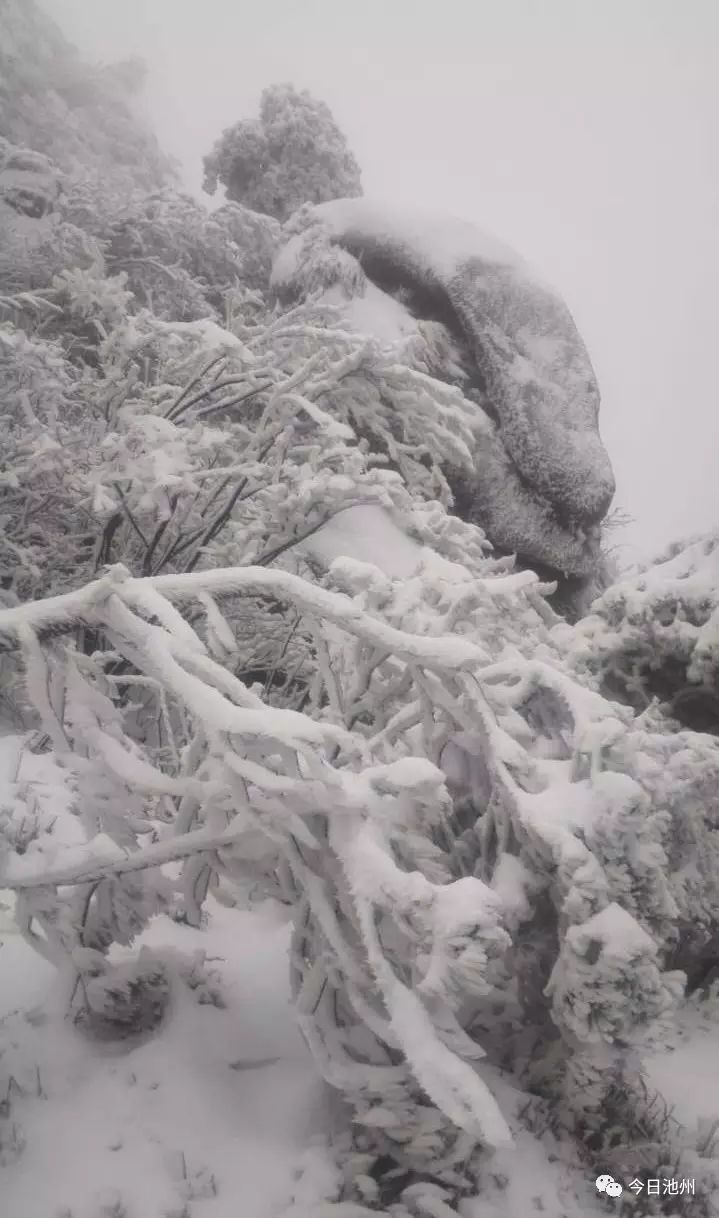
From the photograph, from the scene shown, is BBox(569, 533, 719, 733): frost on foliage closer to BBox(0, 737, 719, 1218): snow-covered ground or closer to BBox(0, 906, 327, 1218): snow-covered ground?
BBox(0, 737, 719, 1218): snow-covered ground

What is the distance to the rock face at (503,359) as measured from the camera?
8.47 meters

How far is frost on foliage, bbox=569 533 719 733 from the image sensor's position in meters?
4.11

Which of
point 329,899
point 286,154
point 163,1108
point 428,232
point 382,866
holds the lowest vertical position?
point 163,1108

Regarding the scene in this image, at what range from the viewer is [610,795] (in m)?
1.66

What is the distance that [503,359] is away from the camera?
8.59 metres

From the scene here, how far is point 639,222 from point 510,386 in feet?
566

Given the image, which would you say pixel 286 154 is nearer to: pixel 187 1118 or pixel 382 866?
pixel 382 866

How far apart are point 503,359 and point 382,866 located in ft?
28.3

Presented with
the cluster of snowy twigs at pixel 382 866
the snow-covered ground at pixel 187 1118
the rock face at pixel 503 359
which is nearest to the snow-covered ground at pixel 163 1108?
the snow-covered ground at pixel 187 1118

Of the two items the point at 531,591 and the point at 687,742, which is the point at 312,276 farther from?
the point at 687,742

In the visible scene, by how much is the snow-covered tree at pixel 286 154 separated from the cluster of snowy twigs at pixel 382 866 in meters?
15.0

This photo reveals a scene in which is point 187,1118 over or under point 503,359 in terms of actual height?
under

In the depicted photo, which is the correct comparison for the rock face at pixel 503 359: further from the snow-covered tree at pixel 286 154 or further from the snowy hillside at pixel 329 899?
the snow-covered tree at pixel 286 154

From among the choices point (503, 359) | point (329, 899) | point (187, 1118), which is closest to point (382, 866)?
point (329, 899)
